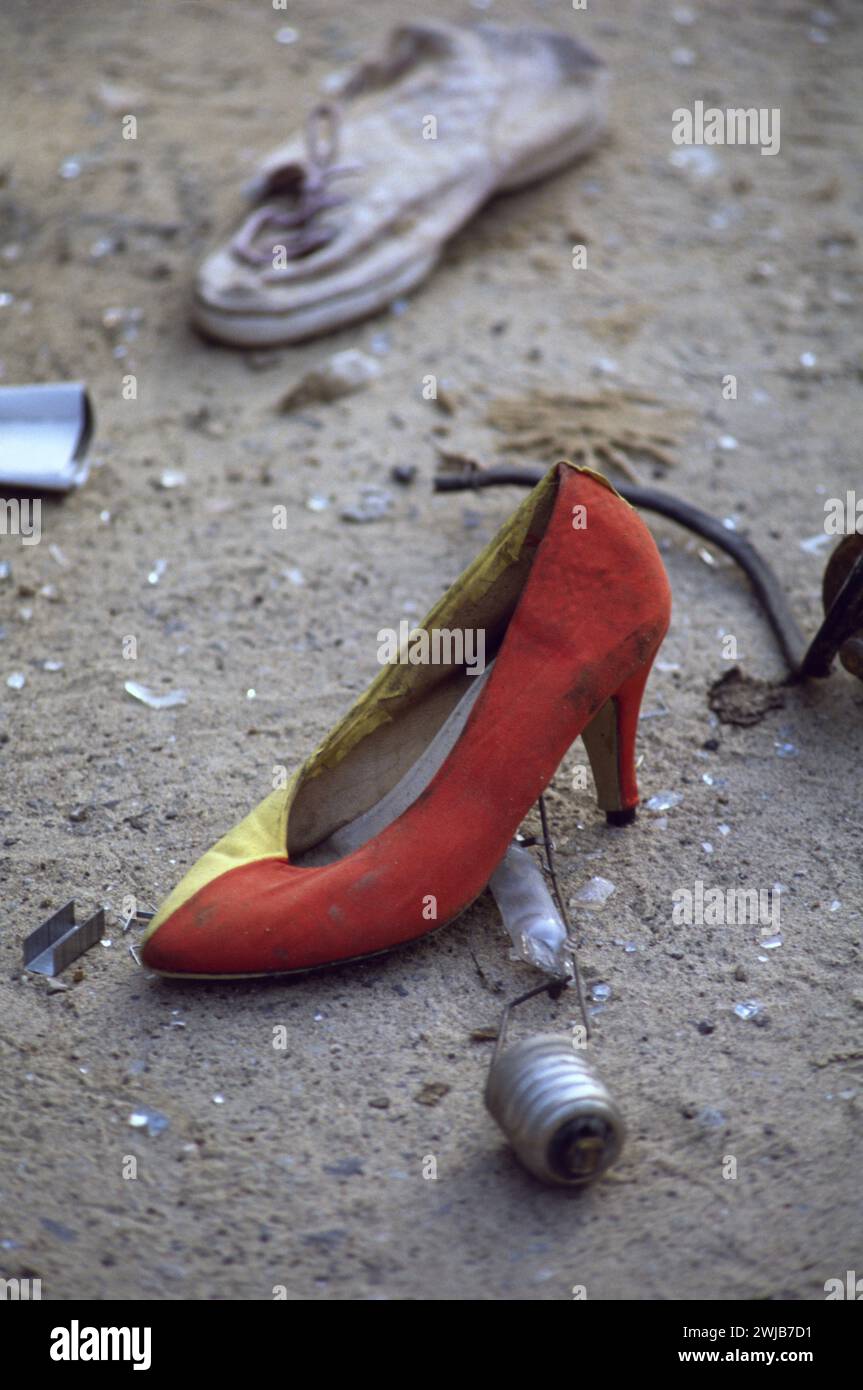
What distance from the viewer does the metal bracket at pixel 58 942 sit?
1654 millimetres

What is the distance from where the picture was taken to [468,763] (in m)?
1.66

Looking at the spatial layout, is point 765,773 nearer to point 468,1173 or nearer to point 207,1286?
point 468,1173

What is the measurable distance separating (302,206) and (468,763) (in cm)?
205

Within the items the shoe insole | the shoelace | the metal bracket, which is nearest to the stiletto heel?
the shoe insole

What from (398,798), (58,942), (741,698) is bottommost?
(58,942)

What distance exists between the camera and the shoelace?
3.09 m

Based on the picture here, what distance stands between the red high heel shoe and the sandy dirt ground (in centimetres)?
9

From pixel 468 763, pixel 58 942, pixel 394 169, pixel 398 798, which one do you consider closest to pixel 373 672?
pixel 398 798

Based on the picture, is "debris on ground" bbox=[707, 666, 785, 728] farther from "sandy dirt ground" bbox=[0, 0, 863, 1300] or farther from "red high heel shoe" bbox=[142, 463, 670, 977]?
"red high heel shoe" bbox=[142, 463, 670, 977]

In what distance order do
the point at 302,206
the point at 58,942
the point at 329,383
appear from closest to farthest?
the point at 58,942, the point at 329,383, the point at 302,206

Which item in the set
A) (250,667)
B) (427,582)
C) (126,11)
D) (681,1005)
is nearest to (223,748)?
(250,667)

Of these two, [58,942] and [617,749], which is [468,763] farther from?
[58,942]

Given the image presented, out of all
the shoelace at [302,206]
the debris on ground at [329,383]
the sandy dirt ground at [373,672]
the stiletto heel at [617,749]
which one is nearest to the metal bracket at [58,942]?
the sandy dirt ground at [373,672]

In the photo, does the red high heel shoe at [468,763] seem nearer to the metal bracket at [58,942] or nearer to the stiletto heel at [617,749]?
the stiletto heel at [617,749]
